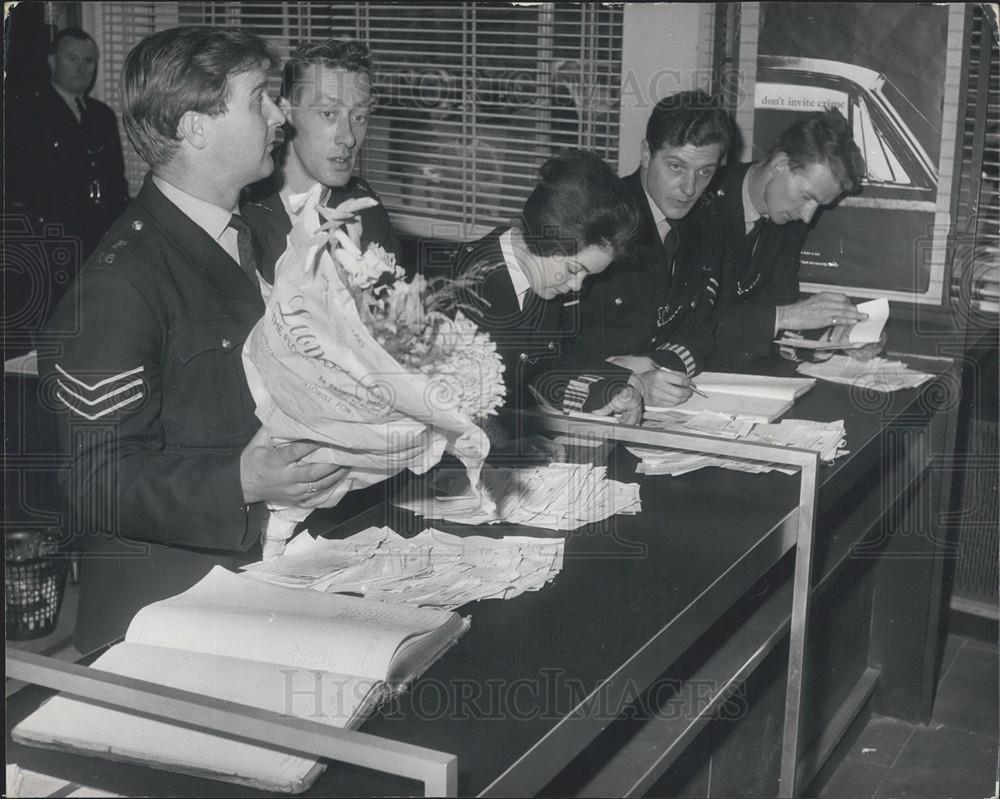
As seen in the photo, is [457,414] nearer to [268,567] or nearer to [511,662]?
[511,662]

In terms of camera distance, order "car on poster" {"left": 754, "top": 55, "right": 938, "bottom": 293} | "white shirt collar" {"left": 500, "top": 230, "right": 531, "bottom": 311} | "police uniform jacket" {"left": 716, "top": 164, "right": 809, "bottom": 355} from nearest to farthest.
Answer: "white shirt collar" {"left": 500, "top": 230, "right": 531, "bottom": 311}, "police uniform jacket" {"left": 716, "top": 164, "right": 809, "bottom": 355}, "car on poster" {"left": 754, "top": 55, "right": 938, "bottom": 293}

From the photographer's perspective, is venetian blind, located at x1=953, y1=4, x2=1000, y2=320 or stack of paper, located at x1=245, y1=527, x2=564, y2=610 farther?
venetian blind, located at x1=953, y1=4, x2=1000, y2=320

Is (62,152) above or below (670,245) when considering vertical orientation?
above

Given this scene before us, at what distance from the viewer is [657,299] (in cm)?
308

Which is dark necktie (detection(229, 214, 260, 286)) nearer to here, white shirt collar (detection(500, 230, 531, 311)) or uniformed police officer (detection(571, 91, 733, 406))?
white shirt collar (detection(500, 230, 531, 311))

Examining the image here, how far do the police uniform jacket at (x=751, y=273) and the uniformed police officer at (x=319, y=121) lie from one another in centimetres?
124

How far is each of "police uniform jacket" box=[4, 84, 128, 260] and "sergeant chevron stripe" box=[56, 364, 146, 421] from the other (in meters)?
3.36

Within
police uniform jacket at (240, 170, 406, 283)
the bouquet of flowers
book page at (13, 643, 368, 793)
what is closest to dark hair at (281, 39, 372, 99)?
police uniform jacket at (240, 170, 406, 283)

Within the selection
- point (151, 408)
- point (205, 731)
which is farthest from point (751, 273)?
point (205, 731)

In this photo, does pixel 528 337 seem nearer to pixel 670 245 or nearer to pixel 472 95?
pixel 670 245

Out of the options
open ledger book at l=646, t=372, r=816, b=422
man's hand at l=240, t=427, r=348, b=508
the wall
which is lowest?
open ledger book at l=646, t=372, r=816, b=422

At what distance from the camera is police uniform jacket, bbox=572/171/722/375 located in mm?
2967

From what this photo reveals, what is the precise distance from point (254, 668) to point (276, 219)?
59.1 inches

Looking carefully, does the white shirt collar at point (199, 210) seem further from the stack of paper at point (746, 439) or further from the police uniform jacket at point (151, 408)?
the stack of paper at point (746, 439)
